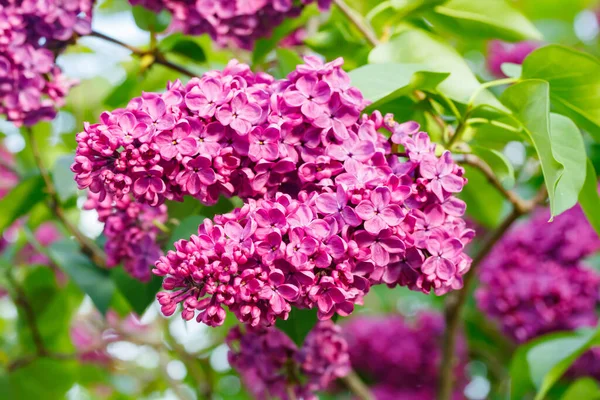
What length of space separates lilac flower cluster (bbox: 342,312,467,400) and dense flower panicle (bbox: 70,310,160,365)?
2.34 feet

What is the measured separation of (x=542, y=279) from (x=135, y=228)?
113 centimetres

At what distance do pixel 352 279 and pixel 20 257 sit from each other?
5.69 feet

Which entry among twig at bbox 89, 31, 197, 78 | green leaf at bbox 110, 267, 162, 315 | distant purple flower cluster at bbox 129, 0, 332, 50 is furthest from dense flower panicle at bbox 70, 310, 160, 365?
distant purple flower cluster at bbox 129, 0, 332, 50

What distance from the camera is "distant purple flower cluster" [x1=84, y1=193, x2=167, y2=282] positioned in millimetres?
1248

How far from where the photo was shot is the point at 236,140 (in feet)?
3.02

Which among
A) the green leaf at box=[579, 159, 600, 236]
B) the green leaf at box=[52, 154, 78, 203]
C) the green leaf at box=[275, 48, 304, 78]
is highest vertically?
the green leaf at box=[275, 48, 304, 78]

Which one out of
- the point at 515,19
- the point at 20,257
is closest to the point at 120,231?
the point at 515,19

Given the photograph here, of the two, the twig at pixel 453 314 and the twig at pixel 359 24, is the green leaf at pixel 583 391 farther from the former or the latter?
the twig at pixel 359 24

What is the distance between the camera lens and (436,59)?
1.19 metres

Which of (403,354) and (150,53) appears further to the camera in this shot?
(403,354)

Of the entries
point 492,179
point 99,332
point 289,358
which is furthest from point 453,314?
point 99,332

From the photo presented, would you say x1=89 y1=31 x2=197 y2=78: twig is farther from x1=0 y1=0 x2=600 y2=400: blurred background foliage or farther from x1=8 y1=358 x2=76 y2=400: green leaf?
x1=8 y1=358 x2=76 y2=400: green leaf

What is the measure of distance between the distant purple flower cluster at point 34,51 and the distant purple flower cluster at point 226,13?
0.47 ft

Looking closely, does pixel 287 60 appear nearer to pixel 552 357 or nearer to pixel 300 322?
pixel 300 322
